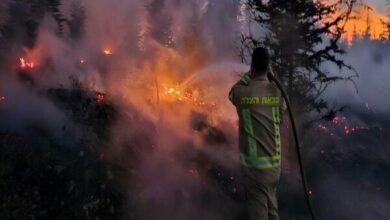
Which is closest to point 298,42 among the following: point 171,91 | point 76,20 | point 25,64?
point 171,91

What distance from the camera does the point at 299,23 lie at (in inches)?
606

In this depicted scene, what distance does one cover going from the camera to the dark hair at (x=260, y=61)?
5.21 m

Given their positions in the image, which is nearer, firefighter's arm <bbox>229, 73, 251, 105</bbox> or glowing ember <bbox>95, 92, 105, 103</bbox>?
firefighter's arm <bbox>229, 73, 251, 105</bbox>

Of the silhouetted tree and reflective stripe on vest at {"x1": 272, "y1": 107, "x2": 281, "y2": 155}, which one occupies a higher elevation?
the silhouetted tree

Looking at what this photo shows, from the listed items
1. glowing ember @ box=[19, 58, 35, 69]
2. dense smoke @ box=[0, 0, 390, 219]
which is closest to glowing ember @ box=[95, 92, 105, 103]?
dense smoke @ box=[0, 0, 390, 219]

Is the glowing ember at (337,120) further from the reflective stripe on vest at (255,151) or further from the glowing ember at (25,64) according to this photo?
the reflective stripe on vest at (255,151)

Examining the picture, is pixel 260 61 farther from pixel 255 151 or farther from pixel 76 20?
pixel 76 20

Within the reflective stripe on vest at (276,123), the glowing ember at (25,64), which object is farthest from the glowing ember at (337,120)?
the reflective stripe on vest at (276,123)

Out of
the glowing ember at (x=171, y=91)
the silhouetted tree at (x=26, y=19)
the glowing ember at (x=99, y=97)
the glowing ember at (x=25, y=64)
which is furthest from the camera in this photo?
the glowing ember at (x=171, y=91)

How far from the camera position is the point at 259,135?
17.4 ft

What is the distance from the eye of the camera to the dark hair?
5215 millimetres

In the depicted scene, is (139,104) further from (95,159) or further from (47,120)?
(95,159)

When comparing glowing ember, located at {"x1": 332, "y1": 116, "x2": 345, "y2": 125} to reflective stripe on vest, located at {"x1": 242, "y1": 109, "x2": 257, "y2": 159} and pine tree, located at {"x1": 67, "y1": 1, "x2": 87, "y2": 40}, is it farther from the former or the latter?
reflective stripe on vest, located at {"x1": 242, "y1": 109, "x2": 257, "y2": 159}

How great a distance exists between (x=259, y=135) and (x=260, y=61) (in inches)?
33.7
